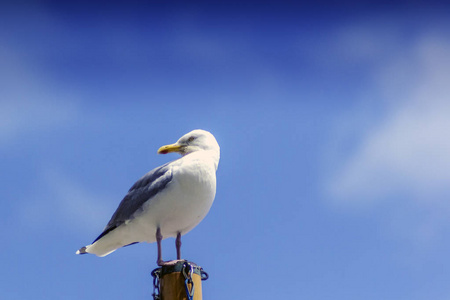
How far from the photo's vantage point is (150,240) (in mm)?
6574

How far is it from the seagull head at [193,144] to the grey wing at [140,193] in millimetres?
515

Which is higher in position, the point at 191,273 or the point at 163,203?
the point at 163,203

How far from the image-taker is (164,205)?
6.16 meters

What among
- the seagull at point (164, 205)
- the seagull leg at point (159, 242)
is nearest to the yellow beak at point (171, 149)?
the seagull at point (164, 205)

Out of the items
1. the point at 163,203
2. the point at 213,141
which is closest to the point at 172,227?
the point at 163,203

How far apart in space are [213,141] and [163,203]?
124 centimetres

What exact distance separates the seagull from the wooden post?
0.90m

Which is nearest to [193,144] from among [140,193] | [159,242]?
[140,193]

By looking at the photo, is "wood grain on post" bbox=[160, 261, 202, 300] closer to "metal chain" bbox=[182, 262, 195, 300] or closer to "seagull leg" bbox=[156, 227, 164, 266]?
"metal chain" bbox=[182, 262, 195, 300]

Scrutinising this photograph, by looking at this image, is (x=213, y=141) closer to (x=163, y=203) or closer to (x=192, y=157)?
(x=192, y=157)

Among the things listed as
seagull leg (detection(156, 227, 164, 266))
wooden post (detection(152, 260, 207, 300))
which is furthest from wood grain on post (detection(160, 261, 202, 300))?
seagull leg (detection(156, 227, 164, 266))

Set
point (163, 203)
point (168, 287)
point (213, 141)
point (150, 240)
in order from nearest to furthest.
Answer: point (168, 287) < point (163, 203) < point (150, 240) < point (213, 141)

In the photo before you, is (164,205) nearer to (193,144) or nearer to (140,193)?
(140,193)

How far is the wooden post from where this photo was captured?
15.8ft
